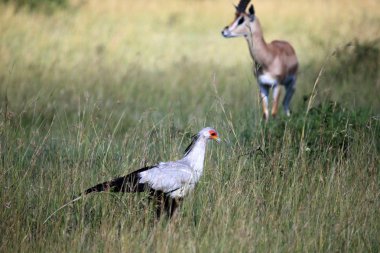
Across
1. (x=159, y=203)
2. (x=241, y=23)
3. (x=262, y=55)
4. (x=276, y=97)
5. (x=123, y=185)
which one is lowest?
(x=159, y=203)

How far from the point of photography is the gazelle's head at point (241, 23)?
10.4 metres

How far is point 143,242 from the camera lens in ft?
15.9

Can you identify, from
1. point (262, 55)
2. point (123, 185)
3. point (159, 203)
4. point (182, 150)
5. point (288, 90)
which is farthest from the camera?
point (288, 90)

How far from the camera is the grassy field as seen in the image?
4953 mm

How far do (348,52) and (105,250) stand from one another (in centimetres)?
935

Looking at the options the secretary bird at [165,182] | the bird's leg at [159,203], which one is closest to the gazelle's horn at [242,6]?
the secretary bird at [165,182]

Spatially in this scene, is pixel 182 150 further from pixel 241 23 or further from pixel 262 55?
pixel 241 23

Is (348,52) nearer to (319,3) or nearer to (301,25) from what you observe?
(301,25)

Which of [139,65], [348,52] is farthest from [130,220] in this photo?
[348,52]

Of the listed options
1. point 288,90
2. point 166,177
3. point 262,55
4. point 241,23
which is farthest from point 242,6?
point 166,177

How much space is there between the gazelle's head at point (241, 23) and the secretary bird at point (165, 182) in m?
5.02

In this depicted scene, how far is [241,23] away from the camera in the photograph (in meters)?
10.5

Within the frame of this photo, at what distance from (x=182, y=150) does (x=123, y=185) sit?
7.44 ft

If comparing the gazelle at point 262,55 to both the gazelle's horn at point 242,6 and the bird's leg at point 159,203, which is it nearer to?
the gazelle's horn at point 242,6
